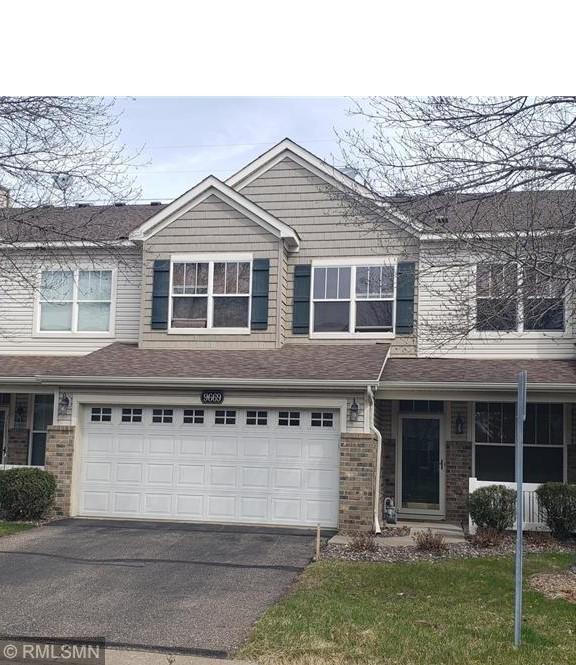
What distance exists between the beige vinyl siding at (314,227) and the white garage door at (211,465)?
2.75m

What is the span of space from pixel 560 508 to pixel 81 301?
11.3 metres

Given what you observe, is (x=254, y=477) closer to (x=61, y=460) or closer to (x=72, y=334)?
(x=61, y=460)

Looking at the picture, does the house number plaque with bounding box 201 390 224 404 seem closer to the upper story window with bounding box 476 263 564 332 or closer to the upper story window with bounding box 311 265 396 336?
the upper story window with bounding box 311 265 396 336

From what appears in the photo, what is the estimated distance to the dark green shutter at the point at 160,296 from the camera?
55.5 ft

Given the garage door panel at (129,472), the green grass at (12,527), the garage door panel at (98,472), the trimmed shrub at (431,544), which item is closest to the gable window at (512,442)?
the trimmed shrub at (431,544)

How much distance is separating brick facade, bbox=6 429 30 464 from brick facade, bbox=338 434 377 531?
8192 mm

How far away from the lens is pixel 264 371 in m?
14.7

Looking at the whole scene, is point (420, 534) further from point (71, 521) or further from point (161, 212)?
point (161, 212)

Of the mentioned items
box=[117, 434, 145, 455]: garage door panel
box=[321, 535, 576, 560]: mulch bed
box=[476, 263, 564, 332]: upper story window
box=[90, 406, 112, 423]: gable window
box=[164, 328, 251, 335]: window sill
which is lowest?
box=[321, 535, 576, 560]: mulch bed

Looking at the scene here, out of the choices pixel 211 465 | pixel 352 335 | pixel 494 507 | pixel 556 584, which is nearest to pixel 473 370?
pixel 352 335

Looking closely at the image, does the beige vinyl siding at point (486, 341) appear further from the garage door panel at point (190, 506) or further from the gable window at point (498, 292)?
the garage door panel at point (190, 506)

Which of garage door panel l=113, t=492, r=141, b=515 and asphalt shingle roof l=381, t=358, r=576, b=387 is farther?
garage door panel l=113, t=492, r=141, b=515

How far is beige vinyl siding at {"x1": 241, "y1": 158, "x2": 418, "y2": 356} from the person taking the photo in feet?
53.9

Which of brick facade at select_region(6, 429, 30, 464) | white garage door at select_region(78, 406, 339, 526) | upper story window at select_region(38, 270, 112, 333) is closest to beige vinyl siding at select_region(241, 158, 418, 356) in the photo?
white garage door at select_region(78, 406, 339, 526)
